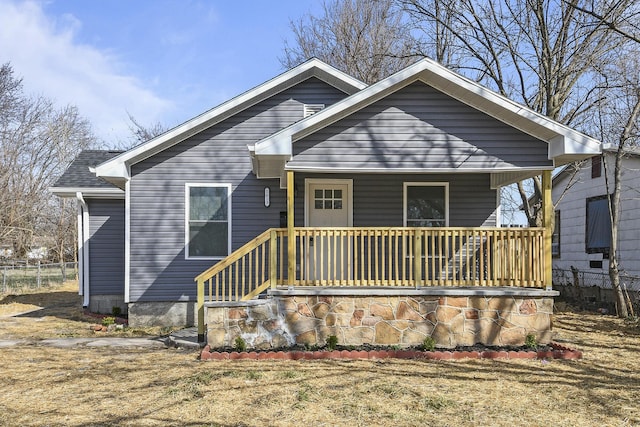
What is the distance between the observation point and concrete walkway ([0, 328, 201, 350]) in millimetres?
8719

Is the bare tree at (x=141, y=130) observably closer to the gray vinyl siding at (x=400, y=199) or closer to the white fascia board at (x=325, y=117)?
the gray vinyl siding at (x=400, y=199)

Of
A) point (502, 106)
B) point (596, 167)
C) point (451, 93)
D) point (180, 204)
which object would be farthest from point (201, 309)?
point (596, 167)

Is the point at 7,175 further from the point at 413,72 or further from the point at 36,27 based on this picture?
the point at 413,72

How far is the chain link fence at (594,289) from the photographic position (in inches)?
485

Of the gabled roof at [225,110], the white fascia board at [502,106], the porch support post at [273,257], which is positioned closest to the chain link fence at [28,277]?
the gabled roof at [225,110]

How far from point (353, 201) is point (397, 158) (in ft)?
7.91

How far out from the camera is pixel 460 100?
27.4 ft

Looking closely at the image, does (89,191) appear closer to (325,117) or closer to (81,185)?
(81,185)

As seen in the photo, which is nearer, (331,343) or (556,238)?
(331,343)

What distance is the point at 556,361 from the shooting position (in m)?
7.56

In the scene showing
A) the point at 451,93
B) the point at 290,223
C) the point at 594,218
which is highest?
the point at 451,93

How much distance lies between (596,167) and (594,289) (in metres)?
3.29

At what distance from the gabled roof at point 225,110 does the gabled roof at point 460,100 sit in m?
2.49

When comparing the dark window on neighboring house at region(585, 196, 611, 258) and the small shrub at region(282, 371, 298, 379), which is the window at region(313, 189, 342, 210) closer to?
the small shrub at region(282, 371, 298, 379)
